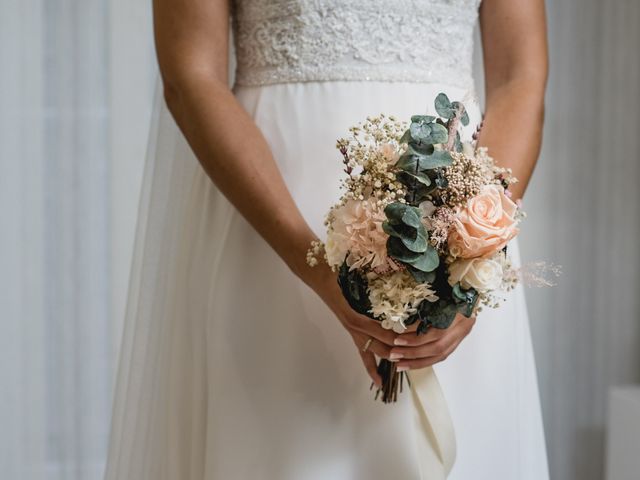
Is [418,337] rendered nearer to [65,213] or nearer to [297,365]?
[297,365]

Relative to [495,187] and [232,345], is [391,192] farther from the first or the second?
[232,345]

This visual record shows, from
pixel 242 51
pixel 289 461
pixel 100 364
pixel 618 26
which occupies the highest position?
pixel 618 26

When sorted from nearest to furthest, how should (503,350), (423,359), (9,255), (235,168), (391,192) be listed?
(391,192), (423,359), (235,168), (503,350), (9,255)

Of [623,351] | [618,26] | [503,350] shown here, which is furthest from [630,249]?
[503,350]

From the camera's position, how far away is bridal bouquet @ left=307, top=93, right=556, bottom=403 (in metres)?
0.87

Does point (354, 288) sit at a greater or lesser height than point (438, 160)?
lesser

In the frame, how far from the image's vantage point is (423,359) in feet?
3.31

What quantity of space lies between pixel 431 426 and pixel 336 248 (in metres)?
0.30

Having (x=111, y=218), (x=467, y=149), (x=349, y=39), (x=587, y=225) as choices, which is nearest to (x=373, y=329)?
(x=467, y=149)

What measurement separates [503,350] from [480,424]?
0.38 feet

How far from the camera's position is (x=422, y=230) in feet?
2.84

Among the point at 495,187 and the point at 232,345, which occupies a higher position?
the point at 495,187

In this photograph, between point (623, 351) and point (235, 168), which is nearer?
point (235, 168)

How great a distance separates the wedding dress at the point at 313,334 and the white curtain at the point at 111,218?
1.14 metres
